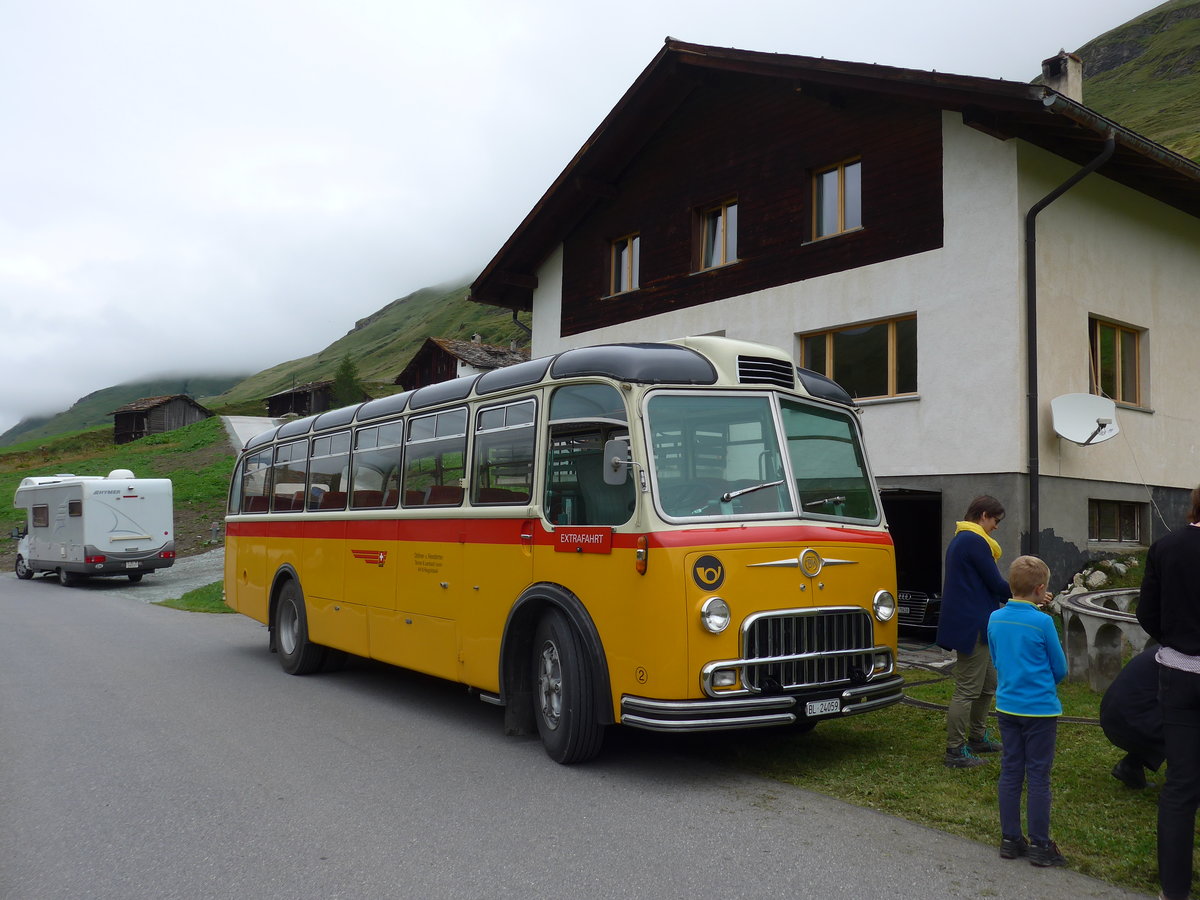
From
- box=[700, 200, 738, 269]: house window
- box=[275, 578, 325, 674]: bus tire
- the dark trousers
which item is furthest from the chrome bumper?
box=[700, 200, 738, 269]: house window

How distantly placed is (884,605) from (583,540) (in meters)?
2.17

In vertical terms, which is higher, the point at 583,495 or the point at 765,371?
the point at 765,371

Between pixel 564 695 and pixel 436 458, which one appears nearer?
pixel 564 695

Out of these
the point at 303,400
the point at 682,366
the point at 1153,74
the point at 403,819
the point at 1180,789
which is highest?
the point at 1153,74

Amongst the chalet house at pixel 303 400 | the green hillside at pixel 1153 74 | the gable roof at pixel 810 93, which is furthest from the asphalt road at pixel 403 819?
the chalet house at pixel 303 400

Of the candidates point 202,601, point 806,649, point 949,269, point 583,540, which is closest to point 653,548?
point 583,540

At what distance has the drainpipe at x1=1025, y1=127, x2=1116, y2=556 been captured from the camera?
1345 centimetres

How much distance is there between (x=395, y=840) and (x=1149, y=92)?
159 meters

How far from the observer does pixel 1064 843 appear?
17.7 ft

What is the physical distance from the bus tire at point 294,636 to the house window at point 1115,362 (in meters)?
11.2

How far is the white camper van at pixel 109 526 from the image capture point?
2695 cm

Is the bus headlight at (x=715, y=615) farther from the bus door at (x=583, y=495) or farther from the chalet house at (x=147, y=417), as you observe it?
the chalet house at (x=147, y=417)

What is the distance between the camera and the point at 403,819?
5.92 meters

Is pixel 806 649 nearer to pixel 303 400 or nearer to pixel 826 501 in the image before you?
pixel 826 501
